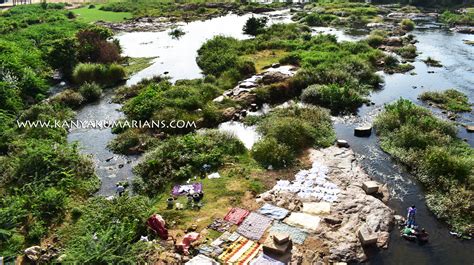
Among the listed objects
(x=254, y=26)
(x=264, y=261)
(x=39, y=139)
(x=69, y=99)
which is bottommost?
(x=264, y=261)

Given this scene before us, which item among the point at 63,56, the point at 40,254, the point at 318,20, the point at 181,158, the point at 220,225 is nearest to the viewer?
the point at 40,254

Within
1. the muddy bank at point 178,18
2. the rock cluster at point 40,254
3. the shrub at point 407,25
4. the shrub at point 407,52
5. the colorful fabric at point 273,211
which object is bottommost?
the colorful fabric at point 273,211

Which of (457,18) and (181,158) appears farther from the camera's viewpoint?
(457,18)

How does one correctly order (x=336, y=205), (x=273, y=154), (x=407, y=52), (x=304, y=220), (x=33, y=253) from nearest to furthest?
(x=33, y=253), (x=304, y=220), (x=336, y=205), (x=273, y=154), (x=407, y=52)

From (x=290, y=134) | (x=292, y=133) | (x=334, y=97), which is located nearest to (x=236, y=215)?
(x=290, y=134)

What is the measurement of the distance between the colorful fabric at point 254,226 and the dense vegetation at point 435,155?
7641mm

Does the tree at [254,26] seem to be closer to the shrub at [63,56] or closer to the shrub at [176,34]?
the shrub at [176,34]

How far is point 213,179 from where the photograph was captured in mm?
19391

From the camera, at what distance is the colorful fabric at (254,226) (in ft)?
50.4

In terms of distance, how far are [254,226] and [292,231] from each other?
152 centimetres

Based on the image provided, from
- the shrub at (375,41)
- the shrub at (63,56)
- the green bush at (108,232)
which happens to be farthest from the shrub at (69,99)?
the shrub at (375,41)

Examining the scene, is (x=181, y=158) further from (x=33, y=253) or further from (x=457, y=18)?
(x=457, y=18)

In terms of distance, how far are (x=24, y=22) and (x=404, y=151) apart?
5372 centimetres

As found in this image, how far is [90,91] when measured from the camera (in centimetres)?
3089
